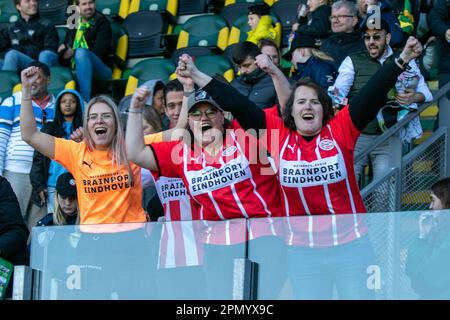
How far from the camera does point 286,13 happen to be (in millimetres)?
11523

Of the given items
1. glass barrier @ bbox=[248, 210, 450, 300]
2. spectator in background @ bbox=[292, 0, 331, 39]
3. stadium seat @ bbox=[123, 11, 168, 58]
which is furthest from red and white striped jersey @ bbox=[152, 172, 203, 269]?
stadium seat @ bbox=[123, 11, 168, 58]

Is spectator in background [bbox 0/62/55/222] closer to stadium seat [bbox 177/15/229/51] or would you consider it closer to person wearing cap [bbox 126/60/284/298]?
stadium seat [bbox 177/15/229/51]

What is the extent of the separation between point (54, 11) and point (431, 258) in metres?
8.42

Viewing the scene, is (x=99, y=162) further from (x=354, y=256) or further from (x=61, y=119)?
(x=354, y=256)

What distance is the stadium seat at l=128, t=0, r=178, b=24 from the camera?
12.7m

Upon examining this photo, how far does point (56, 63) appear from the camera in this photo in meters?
11.8

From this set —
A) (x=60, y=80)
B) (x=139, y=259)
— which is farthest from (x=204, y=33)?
(x=139, y=259)

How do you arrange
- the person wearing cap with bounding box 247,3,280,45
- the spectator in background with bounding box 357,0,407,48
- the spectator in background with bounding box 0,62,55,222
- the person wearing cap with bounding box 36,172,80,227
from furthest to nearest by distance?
the person wearing cap with bounding box 247,3,280,45 → the spectator in background with bounding box 0,62,55,222 → the spectator in background with bounding box 357,0,407,48 → the person wearing cap with bounding box 36,172,80,227

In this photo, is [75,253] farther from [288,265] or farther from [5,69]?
[5,69]

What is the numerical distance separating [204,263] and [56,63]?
6.40m

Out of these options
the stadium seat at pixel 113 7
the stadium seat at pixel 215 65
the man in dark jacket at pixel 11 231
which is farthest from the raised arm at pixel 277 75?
the stadium seat at pixel 113 7

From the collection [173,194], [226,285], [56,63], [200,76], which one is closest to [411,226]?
[226,285]

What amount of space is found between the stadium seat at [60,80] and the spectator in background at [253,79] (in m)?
2.82

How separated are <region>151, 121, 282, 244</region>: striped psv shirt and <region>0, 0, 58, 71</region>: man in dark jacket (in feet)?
17.1
